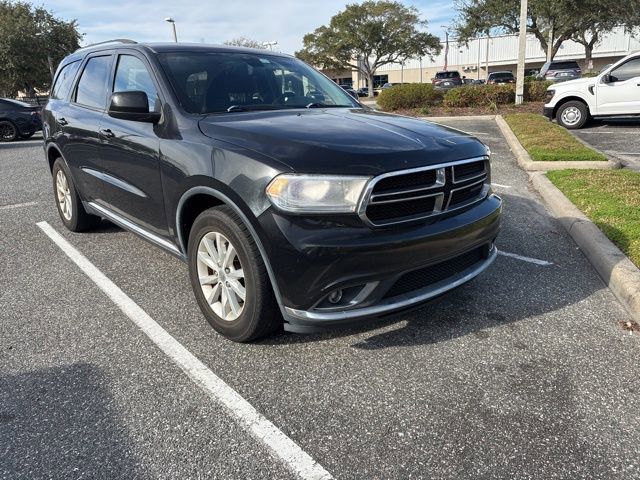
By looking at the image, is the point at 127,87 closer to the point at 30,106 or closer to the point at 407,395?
the point at 407,395

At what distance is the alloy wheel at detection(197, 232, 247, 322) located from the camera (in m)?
2.89

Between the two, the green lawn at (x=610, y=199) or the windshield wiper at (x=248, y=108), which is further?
the green lawn at (x=610, y=199)

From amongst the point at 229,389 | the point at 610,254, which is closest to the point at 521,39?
the point at 610,254

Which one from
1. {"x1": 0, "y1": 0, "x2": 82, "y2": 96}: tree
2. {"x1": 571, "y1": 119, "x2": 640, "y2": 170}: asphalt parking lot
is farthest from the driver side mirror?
{"x1": 0, "y1": 0, "x2": 82, "y2": 96}: tree

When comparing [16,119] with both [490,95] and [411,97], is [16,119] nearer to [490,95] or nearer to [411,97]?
[411,97]

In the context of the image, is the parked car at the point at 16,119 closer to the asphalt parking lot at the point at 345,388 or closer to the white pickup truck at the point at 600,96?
the asphalt parking lot at the point at 345,388

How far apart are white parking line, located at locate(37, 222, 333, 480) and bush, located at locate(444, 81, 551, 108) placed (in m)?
16.4

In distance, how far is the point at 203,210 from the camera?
315 cm

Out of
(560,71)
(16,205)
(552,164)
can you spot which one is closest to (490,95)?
(560,71)

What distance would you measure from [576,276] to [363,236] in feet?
A: 7.95

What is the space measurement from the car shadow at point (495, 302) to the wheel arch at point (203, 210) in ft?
1.49

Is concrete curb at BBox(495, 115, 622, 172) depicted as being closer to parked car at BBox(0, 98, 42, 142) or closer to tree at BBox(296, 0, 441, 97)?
parked car at BBox(0, 98, 42, 142)

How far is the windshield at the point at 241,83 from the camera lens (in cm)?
344

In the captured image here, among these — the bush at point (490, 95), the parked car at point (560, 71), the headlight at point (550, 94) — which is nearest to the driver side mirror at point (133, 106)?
the headlight at point (550, 94)
